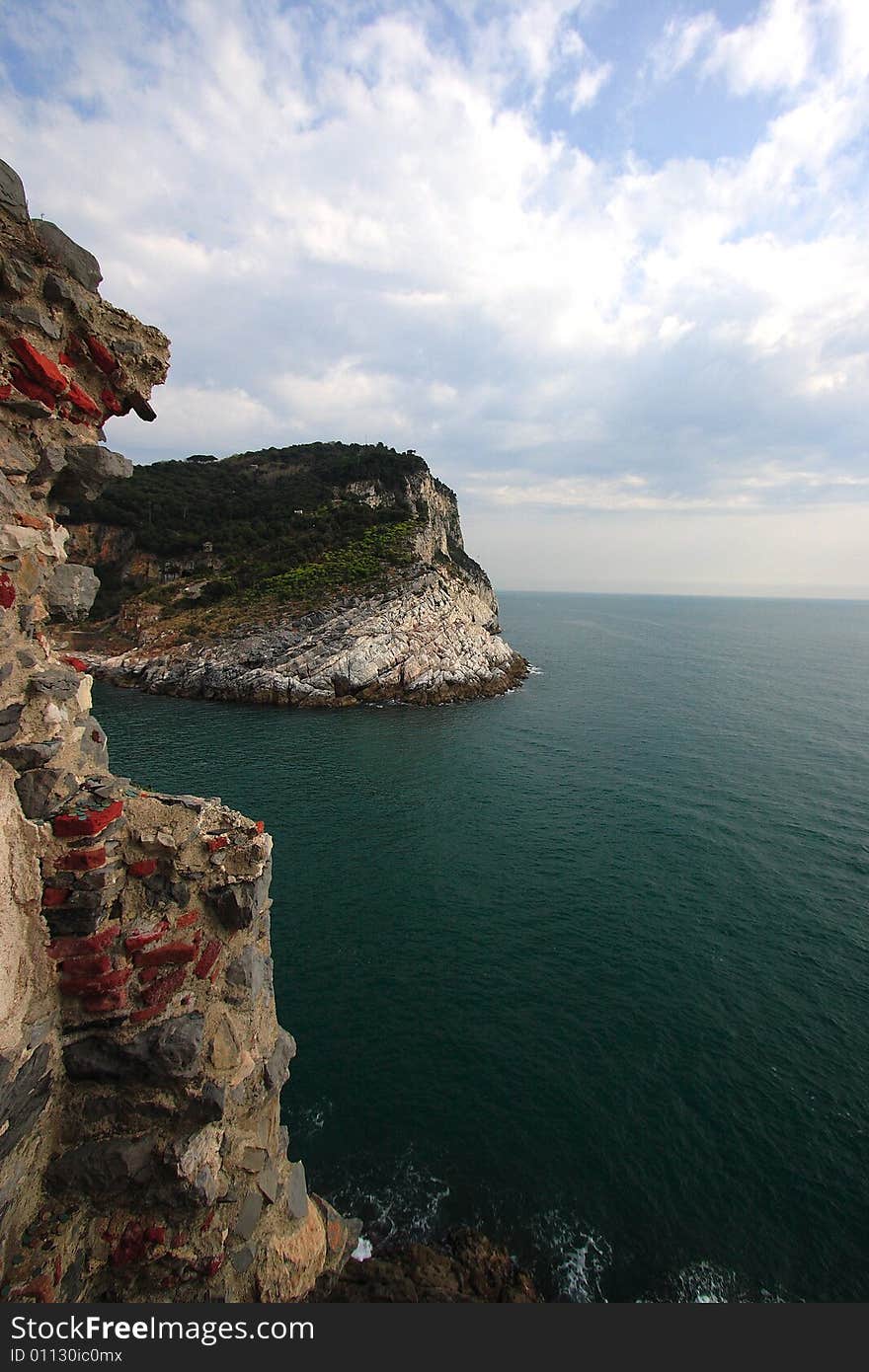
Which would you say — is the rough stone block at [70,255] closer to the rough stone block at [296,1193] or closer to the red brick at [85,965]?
the red brick at [85,965]

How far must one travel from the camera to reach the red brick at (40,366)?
5438mm

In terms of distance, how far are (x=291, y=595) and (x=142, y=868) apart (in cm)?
6302

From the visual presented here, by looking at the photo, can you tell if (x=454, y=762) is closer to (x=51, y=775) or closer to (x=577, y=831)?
(x=577, y=831)

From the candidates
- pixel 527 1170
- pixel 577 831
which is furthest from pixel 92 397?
pixel 577 831

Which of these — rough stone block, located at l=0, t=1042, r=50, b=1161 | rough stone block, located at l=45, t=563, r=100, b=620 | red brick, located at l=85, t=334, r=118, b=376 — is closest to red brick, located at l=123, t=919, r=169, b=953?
rough stone block, located at l=0, t=1042, r=50, b=1161

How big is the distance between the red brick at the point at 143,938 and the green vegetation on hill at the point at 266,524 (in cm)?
6187

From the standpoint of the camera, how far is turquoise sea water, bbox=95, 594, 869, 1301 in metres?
12.2

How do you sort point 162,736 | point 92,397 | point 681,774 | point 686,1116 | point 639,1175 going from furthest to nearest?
1. point 162,736
2. point 681,774
3. point 686,1116
4. point 639,1175
5. point 92,397

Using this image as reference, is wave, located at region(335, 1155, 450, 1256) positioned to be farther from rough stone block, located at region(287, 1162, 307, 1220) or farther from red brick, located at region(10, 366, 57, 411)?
red brick, located at region(10, 366, 57, 411)

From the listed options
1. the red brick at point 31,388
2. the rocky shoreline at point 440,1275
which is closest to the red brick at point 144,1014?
the red brick at point 31,388

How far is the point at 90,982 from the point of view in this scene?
18.6ft

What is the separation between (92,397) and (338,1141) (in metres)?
15.7

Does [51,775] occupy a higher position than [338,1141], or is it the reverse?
[51,775]

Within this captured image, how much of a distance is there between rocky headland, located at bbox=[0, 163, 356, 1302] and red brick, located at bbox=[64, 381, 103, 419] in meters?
0.05
